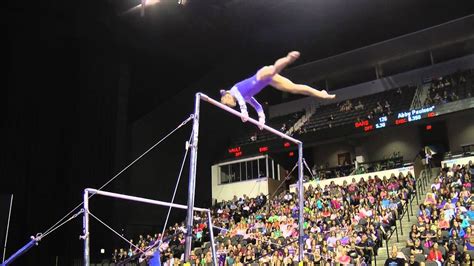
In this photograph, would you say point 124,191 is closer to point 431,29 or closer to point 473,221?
point 473,221

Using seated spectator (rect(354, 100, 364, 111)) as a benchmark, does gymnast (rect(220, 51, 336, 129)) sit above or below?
below

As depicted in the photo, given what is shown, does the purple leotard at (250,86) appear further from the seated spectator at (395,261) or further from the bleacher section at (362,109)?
the bleacher section at (362,109)

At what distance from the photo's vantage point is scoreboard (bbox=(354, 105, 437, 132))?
21.4 meters

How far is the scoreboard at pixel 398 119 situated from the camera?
21.4 meters

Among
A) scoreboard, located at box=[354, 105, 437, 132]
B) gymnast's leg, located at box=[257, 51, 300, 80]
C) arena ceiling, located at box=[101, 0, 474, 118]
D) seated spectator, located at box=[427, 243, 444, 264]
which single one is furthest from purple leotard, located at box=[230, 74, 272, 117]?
scoreboard, located at box=[354, 105, 437, 132]

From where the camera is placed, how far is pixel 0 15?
1652 centimetres

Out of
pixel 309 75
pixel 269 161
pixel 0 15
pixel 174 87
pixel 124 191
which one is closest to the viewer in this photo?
pixel 0 15

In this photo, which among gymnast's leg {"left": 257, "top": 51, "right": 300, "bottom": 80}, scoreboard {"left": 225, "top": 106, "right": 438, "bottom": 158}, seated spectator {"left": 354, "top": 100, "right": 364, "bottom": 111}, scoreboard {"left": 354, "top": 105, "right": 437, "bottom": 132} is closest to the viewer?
gymnast's leg {"left": 257, "top": 51, "right": 300, "bottom": 80}

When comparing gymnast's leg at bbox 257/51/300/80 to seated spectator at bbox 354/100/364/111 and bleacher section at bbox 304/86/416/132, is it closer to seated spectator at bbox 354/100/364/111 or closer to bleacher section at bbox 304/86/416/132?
bleacher section at bbox 304/86/416/132

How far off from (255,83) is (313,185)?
18.0 m

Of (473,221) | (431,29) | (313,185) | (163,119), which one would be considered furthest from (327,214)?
(431,29)

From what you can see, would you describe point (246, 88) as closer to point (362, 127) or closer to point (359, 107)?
point (362, 127)

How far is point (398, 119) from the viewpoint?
71.8ft

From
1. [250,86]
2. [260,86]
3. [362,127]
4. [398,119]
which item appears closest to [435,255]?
[260,86]
